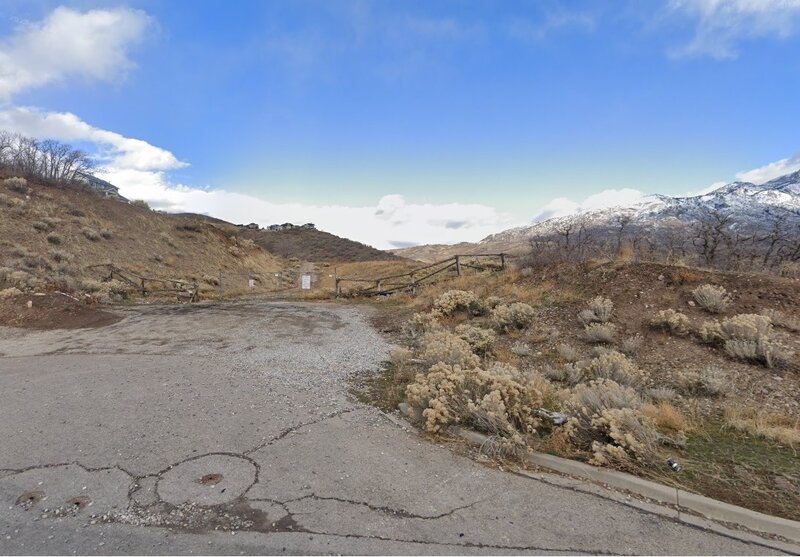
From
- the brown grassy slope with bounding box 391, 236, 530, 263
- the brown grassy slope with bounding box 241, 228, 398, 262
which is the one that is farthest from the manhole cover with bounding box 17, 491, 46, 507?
the brown grassy slope with bounding box 391, 236, 530, 263

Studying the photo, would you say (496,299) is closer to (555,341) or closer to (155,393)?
(555,341)

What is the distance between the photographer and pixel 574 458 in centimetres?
454

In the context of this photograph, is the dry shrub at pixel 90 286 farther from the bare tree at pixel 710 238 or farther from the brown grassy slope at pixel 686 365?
the bare tree at pixel 710 238

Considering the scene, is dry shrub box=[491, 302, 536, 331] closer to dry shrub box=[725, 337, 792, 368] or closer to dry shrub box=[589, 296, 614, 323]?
dry shrub box=[589, 296, 614, 323]

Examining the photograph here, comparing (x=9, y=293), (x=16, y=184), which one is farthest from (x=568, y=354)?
(x=16, y=184)

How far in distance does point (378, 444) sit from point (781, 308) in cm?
839

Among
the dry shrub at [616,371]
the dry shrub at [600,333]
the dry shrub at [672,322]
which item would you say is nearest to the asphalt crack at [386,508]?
the dry shrub at [616,371]

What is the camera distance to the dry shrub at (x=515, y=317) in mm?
11062

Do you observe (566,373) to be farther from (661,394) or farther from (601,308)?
(601,308)

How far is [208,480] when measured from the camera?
4070mm

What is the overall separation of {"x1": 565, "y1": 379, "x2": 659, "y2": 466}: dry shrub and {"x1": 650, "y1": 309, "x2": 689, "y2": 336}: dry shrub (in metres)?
3.84

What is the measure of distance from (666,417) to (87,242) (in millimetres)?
31267

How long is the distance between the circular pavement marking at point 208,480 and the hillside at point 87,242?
54.7 feet

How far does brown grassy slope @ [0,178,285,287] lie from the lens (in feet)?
73.3
